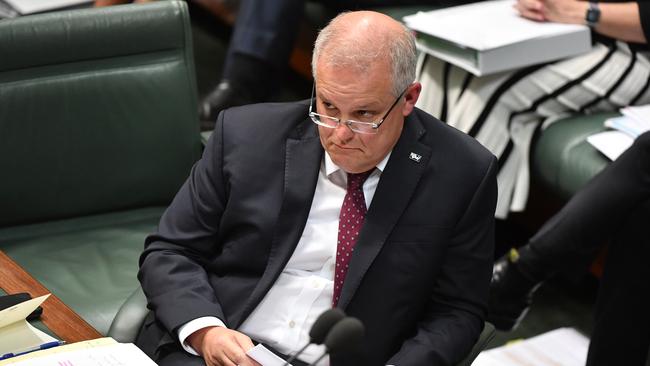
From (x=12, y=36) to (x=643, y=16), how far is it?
6.01 ft

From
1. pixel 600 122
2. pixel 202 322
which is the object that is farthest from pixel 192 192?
pixel 600 122

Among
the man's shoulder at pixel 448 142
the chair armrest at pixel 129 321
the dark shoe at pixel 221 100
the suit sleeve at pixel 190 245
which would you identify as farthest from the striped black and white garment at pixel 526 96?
the chair armrest at pixel 129 321

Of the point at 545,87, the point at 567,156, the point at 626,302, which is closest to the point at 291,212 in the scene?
the point at 626,302

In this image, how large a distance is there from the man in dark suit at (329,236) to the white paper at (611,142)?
1.11 m

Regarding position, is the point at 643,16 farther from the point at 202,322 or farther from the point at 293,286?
the point at 202,322

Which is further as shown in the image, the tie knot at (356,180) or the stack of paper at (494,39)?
the stack of paper at (494,39)

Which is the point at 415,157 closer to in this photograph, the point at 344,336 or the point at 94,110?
the point at 344,336

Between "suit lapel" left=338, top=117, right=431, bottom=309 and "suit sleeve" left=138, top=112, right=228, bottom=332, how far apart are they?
0.27 metres

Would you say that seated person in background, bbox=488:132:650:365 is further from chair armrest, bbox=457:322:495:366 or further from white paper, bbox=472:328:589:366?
chair armrest, bbox=457:322:495:366

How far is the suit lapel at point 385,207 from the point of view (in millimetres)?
A: 1786

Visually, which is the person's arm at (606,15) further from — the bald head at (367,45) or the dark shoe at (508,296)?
the bald head at (367,45)

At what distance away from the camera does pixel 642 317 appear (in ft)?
8.16

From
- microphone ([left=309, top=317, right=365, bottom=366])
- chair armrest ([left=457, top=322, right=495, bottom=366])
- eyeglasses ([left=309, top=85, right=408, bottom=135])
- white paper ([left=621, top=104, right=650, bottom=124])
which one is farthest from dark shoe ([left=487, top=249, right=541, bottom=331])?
microphone ([left=309, top=317, right=365, bottom=366])

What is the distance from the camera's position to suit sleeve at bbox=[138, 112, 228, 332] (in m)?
1.81
